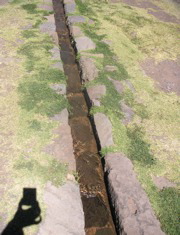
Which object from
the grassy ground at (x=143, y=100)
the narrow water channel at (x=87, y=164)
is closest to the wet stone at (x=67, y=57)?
the narrow water channel at (x=87, y=164)

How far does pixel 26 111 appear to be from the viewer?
4297 mm

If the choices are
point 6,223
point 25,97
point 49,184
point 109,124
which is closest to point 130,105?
point 109,124

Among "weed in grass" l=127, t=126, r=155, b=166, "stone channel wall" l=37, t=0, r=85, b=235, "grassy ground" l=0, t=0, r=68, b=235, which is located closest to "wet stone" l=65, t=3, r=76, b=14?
"grassy ground" l=0, t=0, r=68, b=235

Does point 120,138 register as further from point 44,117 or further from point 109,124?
point 44,117

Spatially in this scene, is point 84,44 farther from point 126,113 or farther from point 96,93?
point 126,113

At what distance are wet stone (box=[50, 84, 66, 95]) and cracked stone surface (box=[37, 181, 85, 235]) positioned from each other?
213 cm

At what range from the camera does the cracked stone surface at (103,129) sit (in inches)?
155

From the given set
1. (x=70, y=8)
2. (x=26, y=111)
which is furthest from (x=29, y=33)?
(x=26, y=111)

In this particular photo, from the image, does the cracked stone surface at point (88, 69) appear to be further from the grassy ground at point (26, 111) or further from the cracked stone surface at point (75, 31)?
the cracked stone surface at point (75, 31)

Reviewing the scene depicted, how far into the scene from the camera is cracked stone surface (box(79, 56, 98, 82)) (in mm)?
5359

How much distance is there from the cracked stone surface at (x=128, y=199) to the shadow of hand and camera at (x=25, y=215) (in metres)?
1.04

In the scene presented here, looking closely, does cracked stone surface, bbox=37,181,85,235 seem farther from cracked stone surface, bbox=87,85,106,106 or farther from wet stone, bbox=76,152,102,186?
cracked stone surface, bbox=87,85,106,106

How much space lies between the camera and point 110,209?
331 cm

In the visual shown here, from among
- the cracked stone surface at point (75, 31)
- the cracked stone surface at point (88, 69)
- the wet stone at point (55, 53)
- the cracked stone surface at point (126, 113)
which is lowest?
the cracked stone surface at point (126, 113)
